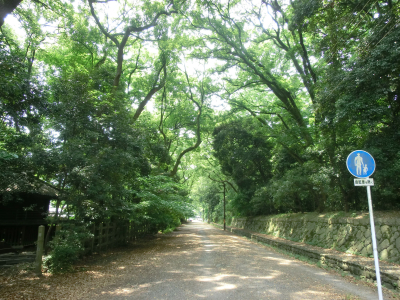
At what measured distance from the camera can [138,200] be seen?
13.8 m

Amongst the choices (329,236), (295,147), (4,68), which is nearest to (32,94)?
(4,68)

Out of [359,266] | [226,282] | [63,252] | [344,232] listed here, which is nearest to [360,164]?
[359,266]

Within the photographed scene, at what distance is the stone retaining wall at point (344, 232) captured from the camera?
316 inches

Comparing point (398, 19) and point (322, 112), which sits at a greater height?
point (398, 19)

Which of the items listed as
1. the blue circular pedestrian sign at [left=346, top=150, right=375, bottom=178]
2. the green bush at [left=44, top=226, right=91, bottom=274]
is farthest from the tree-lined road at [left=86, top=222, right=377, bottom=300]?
the blue circular pedestrian sign at [left=346, top=150, right=375, bottom=178]

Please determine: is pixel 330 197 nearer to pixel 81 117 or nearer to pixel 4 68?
pixel 81 117

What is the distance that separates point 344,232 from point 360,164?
671cm

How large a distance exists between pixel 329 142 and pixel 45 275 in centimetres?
1079

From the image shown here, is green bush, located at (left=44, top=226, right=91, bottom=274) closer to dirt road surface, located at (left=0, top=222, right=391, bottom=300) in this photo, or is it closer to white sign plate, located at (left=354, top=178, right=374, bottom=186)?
dirt road surface, located at (left=0, top=222, right=391, bottom=300)

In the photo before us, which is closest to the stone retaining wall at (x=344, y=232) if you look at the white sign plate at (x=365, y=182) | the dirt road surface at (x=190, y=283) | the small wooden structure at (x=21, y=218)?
the dirt road surface at (x=190, y=283)

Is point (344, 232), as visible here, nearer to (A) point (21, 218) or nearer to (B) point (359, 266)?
(B) point (359, 266)

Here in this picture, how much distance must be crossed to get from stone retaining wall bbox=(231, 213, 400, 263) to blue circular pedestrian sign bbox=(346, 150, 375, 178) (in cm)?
463

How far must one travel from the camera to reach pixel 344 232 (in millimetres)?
10312

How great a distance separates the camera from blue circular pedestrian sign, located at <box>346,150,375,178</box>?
4.99 m
